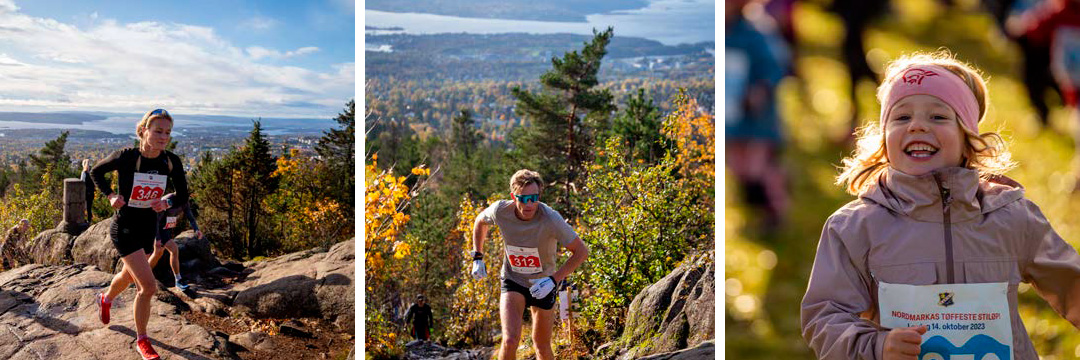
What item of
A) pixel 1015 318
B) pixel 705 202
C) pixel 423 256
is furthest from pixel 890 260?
pixel 423 256

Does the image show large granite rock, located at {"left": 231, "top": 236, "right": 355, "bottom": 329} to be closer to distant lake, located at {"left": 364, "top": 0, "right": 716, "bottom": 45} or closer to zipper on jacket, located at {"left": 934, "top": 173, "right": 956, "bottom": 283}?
distant lake, located at {"left": 364, "top": 0, "right": 716, "bottom": 45}

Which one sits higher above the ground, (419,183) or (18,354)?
(419,183)

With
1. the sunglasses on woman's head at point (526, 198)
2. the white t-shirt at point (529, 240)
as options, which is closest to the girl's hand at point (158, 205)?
the white t-shirt at point (529, 240)

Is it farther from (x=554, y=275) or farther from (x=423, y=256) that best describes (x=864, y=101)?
(x=423, y=256)

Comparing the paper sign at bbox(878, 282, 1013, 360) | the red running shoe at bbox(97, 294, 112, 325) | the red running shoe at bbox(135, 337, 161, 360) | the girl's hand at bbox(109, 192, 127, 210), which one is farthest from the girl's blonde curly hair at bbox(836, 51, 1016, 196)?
the red running shoe at bbox(97, 294, 112, 325)

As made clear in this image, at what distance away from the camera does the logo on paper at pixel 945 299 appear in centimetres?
182

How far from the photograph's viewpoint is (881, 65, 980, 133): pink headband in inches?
73.4

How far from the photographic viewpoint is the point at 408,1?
3998 millimetres

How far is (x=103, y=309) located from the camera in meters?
3.54

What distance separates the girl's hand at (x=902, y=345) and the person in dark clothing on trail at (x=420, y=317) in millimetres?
2649

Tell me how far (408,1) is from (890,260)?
277 cm

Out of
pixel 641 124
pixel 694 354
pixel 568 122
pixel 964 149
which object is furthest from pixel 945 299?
pixel 568 122

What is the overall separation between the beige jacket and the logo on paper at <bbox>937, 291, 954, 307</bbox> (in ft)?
0.09

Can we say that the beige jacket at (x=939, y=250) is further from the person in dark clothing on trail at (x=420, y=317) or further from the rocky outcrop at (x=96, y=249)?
the rocky outcrop at (x=96, y=249)
